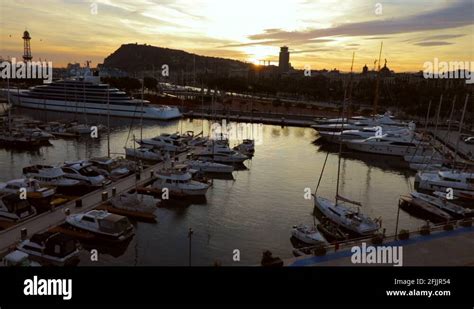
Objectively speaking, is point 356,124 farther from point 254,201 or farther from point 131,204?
point 131,204

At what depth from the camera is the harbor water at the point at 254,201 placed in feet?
63.8

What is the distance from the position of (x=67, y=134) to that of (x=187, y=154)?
19.0 metres

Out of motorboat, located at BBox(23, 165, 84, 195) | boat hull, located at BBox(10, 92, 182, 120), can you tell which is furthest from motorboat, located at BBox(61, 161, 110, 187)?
boat hull, located at BBox(10, 92, 182, 120)

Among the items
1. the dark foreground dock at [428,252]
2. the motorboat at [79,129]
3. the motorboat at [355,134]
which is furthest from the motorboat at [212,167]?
the motorboat at [79,129]

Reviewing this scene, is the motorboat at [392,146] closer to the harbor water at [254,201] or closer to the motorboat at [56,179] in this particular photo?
the harbor water at [254,201]

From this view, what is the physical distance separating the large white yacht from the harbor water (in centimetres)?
1936

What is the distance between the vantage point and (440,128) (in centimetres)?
6134

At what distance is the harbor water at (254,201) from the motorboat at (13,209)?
198 inches

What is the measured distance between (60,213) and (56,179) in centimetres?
678

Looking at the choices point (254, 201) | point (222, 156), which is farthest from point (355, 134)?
point (254, 201)

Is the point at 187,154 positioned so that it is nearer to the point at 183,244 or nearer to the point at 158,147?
the point at 158,147

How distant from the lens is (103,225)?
65.9 feet

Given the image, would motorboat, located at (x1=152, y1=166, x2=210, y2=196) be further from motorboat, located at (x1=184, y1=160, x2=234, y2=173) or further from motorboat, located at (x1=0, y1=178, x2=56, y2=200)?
motorboat, located at (x1=0, y1=178, x2=56, y2=200)
